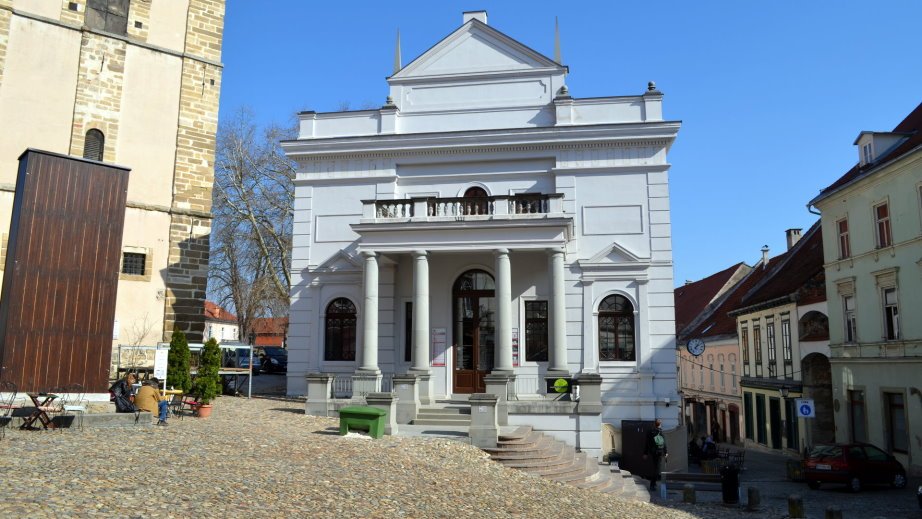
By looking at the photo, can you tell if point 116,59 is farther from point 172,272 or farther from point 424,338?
point 424,338

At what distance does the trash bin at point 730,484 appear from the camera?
1692 centimetres

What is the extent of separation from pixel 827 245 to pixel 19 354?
2789 cm

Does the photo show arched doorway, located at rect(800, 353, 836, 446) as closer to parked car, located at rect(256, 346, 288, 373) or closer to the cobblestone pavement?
the cobblestone pavement

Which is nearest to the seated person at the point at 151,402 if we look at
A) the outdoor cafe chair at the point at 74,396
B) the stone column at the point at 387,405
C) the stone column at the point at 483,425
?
the outdoor cafe chair at the point at 74,396

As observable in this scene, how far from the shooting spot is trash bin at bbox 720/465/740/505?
16922 mm

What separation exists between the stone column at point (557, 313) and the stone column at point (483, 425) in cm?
470

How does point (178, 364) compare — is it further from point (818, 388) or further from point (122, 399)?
point (818, 388)

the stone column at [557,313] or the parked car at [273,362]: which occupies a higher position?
the stone column at [557,313]

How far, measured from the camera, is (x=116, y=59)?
23406 mm

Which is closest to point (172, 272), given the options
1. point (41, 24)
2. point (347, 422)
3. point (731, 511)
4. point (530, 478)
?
point (41, 24)

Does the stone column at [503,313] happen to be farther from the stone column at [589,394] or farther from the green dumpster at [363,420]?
the green dumpster at [363,420]

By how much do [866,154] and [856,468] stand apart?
12.7 metres

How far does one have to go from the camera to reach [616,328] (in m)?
21.7

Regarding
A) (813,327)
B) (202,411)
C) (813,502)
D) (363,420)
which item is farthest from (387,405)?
(813,327)
